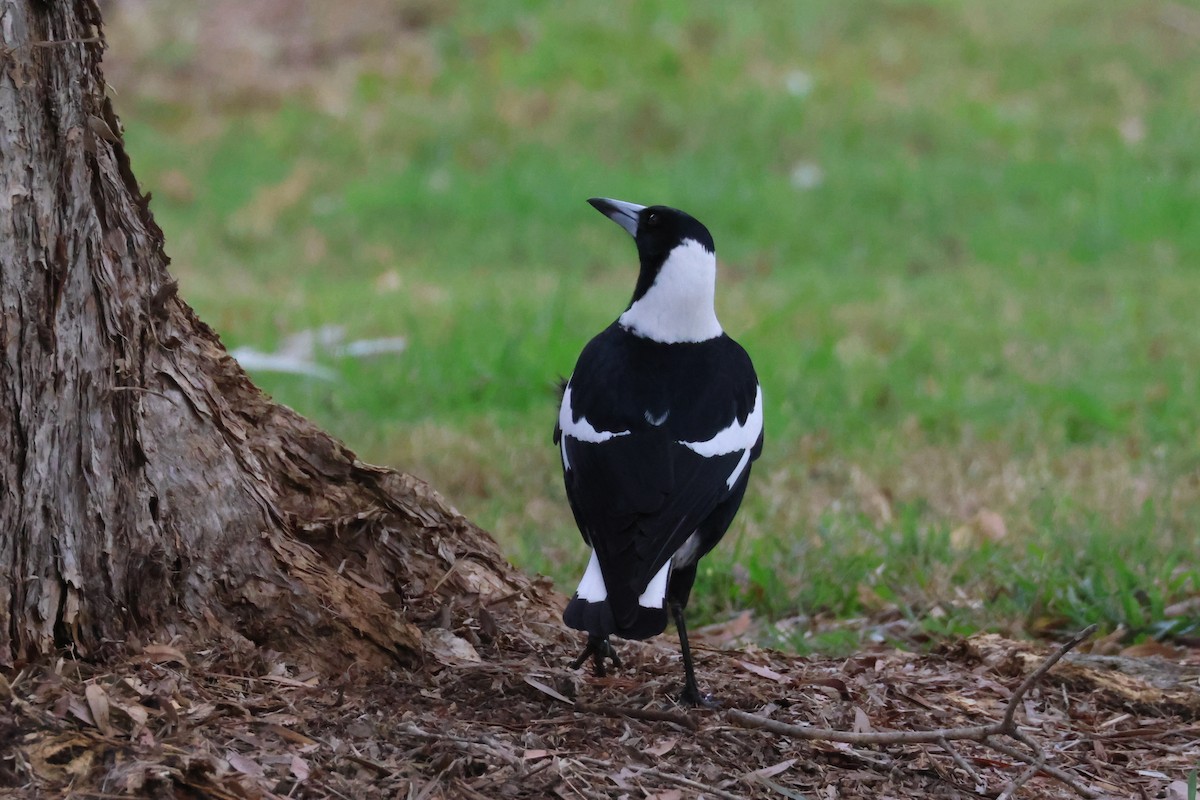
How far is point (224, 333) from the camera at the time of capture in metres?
6.67

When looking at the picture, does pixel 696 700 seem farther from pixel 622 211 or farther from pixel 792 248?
pixel 792 248

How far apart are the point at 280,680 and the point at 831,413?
3.58m

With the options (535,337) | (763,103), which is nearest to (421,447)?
(535,337)

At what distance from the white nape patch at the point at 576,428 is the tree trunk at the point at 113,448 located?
48cm

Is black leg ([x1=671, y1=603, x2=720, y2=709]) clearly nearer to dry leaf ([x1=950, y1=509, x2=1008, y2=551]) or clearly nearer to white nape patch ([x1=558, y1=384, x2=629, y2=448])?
white nape patch ([x1=558, y1=384, x2=629, y2=448])

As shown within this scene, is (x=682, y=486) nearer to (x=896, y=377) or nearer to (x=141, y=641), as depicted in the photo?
(x=141, y=641)

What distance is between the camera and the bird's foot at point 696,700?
2898mm

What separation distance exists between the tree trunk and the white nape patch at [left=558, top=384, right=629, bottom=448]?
19.0 inches

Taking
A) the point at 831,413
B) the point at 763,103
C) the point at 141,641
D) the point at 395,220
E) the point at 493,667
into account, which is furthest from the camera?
the point at 763,103

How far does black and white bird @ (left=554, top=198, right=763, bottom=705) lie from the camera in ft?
9.39

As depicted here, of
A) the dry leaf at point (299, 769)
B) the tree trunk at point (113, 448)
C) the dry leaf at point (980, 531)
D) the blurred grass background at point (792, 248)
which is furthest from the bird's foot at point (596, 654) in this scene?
the dry leaf at point (980, 531)

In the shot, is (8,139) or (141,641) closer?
(8,139)

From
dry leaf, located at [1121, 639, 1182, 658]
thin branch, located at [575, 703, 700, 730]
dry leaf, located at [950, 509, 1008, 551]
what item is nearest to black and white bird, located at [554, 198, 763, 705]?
thin branch, located at [575, 703, 700, 730]

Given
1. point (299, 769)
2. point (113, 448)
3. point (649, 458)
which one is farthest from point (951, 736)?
point (113, 448)
